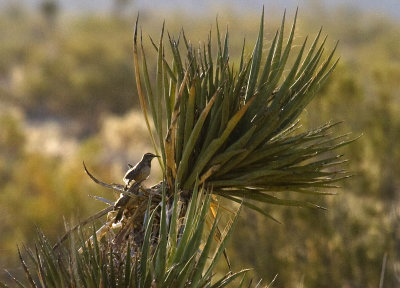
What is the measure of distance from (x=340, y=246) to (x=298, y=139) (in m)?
7.07

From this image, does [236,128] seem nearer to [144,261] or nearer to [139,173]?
[139,173]

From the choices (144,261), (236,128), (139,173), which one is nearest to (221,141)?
(236,128)

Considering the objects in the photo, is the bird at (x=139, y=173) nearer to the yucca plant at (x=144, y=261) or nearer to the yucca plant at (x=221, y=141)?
the yucca plant at (x=221, y=141)

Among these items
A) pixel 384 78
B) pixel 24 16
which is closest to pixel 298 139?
pixel 384 78

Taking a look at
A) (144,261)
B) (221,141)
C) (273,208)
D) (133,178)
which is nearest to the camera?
(144,261)

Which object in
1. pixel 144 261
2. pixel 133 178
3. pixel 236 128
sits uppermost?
pixel 236 128

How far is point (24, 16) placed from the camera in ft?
244

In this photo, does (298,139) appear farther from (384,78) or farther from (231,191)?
(384,78)

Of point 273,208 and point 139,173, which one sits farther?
point 273,208

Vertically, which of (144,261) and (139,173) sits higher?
(139,173)

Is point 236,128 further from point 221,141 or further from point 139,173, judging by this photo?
point 139,173

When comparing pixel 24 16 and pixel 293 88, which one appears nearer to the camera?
pixel 293 88

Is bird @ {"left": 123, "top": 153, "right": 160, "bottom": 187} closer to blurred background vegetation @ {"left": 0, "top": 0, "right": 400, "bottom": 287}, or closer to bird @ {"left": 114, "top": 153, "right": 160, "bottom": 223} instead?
bird @ {"left": 114, "top": 153, "right": 160, "bottom": 223}

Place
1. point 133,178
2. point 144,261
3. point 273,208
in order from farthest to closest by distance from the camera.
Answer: point 273,208, point 133,178, point 144,261
